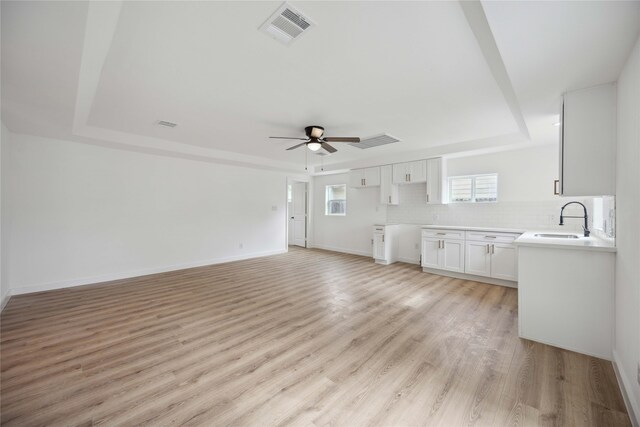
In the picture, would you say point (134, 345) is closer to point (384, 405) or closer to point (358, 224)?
point (384, 405)

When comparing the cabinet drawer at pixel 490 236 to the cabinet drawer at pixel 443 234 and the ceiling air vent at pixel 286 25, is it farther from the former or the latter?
the ceiling air vent at pixel 286 25

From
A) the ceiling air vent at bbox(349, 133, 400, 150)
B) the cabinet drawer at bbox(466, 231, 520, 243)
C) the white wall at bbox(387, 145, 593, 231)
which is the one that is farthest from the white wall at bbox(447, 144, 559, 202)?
the ceiling air vent at bbox(349, 133, 400, 150)

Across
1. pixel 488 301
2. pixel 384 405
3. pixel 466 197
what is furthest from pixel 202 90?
pixel 466 197

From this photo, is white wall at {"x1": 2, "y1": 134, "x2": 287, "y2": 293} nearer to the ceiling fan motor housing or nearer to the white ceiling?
the white ceiling

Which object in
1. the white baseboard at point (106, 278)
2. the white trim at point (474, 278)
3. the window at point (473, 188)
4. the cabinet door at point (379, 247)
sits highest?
the window at point (473, 188)

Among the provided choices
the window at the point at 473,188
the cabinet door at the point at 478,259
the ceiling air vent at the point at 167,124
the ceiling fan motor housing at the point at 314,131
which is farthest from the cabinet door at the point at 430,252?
the ceiling air vent at the point at 167,124

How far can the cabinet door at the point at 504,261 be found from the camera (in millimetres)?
4148

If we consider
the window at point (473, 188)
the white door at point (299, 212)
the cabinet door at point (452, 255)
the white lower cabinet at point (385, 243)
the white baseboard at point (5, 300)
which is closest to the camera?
the white baseboard at point (5, 300)

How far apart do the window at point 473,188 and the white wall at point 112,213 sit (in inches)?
193

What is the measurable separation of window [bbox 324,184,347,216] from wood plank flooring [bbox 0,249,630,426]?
4.23 m

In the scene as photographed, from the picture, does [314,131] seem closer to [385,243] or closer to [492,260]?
[385,243]

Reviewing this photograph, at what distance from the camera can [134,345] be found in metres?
2.40

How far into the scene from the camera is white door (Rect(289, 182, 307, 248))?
855 cm

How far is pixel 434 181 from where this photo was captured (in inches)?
210
